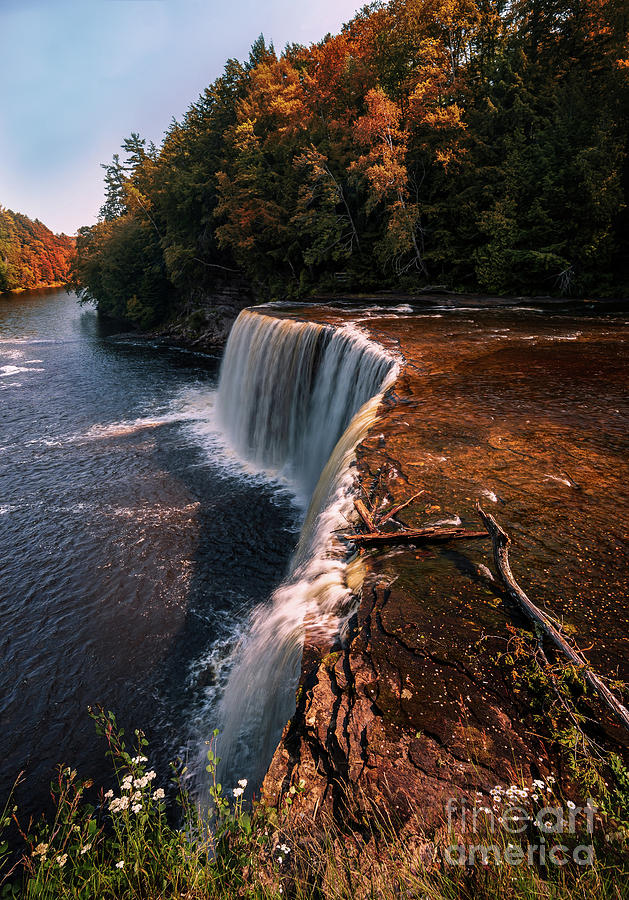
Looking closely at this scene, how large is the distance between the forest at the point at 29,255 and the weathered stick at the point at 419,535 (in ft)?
204

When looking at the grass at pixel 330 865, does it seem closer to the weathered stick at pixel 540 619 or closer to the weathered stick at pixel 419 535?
the weathered stick at pixel 540 619

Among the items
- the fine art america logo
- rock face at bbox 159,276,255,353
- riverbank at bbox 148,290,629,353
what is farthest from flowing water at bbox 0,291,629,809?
rock face at bbox 159,276,255,353

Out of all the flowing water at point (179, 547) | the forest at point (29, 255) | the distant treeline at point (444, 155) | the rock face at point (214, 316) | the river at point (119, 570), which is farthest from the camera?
the forest at point (29, 255)

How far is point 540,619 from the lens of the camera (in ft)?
9.75

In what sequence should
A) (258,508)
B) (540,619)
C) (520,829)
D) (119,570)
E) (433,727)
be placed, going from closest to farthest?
(520,829)
(433,727)
(540,619)
(119,570)
(258,508)

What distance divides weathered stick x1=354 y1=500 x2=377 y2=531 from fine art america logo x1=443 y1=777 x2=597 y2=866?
235 cm

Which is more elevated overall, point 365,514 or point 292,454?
point 365,514

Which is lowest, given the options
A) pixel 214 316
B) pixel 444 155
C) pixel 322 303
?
pixel 214 316

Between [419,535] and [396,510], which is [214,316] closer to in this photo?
[396,510]

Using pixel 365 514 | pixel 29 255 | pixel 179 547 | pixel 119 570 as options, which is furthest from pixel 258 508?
pixel 29 255

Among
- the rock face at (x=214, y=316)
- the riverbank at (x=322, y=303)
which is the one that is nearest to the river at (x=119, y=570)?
the riverbank at (x=322, y=303)

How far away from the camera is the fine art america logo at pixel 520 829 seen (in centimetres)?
181

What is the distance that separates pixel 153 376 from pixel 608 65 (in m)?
24.3

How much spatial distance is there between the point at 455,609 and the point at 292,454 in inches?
370
